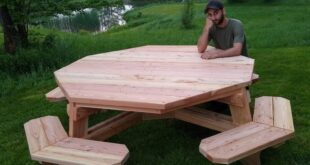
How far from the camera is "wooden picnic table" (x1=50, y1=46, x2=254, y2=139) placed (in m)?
3.50

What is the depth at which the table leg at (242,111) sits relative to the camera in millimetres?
3854

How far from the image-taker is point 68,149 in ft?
11.5

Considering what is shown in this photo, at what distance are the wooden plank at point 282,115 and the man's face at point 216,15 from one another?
43.8 inches

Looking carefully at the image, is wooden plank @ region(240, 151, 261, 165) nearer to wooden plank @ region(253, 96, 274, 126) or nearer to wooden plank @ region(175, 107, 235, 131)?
wooden plank @ region(253, 96, 274, 126)

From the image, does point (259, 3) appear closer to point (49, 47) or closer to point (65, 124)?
point (49, 47)

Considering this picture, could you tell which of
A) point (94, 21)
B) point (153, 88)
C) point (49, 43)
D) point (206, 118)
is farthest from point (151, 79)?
point (94, 21)

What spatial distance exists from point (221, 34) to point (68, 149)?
2441 mm

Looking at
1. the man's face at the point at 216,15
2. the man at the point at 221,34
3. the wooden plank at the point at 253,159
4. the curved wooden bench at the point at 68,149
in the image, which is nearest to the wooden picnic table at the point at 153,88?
the man at the point at 221,34

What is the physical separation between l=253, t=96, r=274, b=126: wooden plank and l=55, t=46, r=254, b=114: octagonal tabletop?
31 cm

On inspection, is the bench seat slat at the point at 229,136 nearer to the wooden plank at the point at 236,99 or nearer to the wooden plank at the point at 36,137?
the wooden plank at the point at 236,99

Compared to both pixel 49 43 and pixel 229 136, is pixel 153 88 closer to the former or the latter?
pixel 229 136

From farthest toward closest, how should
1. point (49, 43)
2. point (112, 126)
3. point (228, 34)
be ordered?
point (49, 43), point (228, 34), point (112, 126)

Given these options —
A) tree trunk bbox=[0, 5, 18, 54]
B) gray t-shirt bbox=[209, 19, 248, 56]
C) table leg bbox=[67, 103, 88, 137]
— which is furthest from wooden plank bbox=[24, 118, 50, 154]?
tree trunk bbox=[0, 5, 18, 54]

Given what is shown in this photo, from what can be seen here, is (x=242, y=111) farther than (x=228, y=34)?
No
